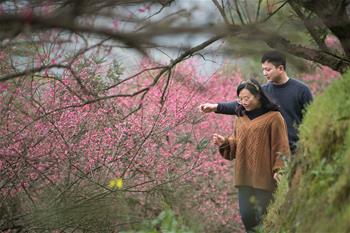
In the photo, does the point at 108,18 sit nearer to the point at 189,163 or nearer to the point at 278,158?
the point at 278,158

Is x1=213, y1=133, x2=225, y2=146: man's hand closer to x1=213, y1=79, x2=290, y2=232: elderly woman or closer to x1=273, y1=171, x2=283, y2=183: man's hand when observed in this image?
x1=213, y1=79, x2=290, y2=232: elderly woman

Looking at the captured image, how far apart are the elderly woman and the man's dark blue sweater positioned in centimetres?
23

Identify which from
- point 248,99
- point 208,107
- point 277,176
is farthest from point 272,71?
point 277,176

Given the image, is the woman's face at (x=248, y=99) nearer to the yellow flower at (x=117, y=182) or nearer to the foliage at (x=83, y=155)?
the foliage at (x=83, y=155)

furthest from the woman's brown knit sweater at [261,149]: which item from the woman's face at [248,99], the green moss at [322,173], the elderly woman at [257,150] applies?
the green moss at [322,173]

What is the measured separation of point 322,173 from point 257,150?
2.07 metres

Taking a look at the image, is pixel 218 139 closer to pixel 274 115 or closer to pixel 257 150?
pixel 257 150

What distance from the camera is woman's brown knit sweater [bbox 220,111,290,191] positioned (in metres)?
6.57

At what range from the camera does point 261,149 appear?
6.65 m

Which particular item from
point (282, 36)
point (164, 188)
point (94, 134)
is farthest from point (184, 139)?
point (282, 36)

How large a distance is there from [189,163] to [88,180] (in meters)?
2.62

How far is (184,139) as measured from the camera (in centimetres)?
1064

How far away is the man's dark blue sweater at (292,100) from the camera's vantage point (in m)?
6.78

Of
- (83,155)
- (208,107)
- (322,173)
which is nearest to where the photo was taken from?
(322,173)
